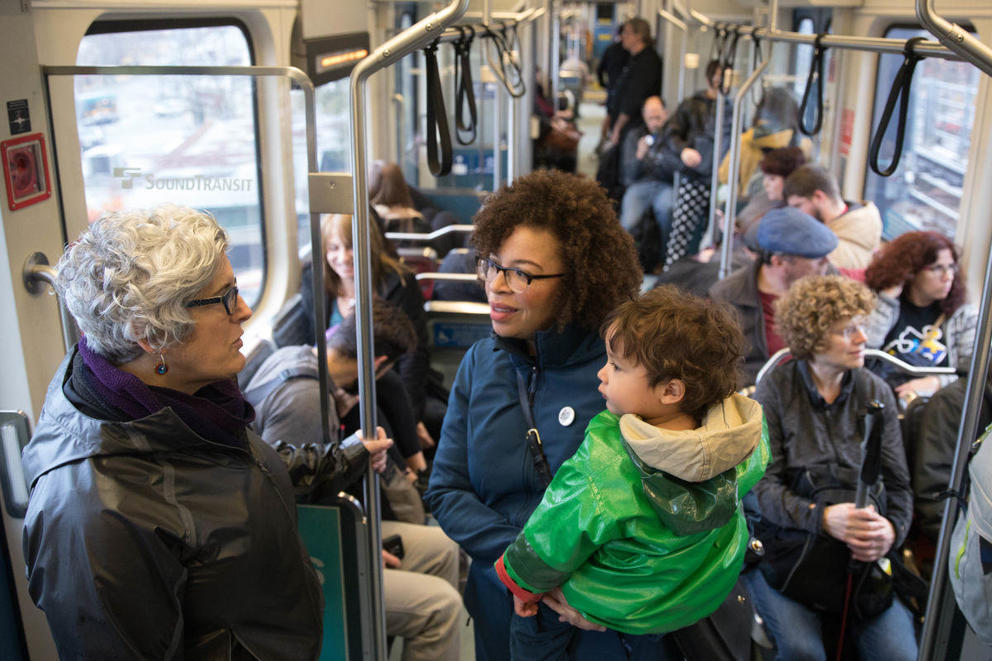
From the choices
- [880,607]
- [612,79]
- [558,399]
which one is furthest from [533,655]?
[612,79]

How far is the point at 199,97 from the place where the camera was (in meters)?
3.38

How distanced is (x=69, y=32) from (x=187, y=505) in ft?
4.68

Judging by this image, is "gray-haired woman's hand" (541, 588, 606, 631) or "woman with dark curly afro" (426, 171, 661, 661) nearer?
"gray-haired woman's hand" (541, 588, 606, 631)

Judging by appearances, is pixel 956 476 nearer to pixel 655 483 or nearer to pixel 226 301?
pixel 655 483

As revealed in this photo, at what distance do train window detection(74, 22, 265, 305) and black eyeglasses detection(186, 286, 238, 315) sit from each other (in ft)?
2.32

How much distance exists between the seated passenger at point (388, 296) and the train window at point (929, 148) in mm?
2902

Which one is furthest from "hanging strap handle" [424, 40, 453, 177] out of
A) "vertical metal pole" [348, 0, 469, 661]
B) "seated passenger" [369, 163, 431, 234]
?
"seated passenger" [369, 163, 431, 234]

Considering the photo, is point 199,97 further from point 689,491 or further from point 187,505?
point 689,491

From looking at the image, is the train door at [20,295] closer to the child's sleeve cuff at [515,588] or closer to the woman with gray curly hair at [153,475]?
the woman with gray curly hair at [153,475]

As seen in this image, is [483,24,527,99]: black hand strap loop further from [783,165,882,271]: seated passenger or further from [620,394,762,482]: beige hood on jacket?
[620,394,762,482]: beige hood on jacket

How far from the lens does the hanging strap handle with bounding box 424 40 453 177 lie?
7.67 feet

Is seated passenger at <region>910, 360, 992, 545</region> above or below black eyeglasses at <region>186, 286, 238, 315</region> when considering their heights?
below

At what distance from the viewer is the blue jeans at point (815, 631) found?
8.66ft

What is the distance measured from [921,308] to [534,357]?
8.61 ft
